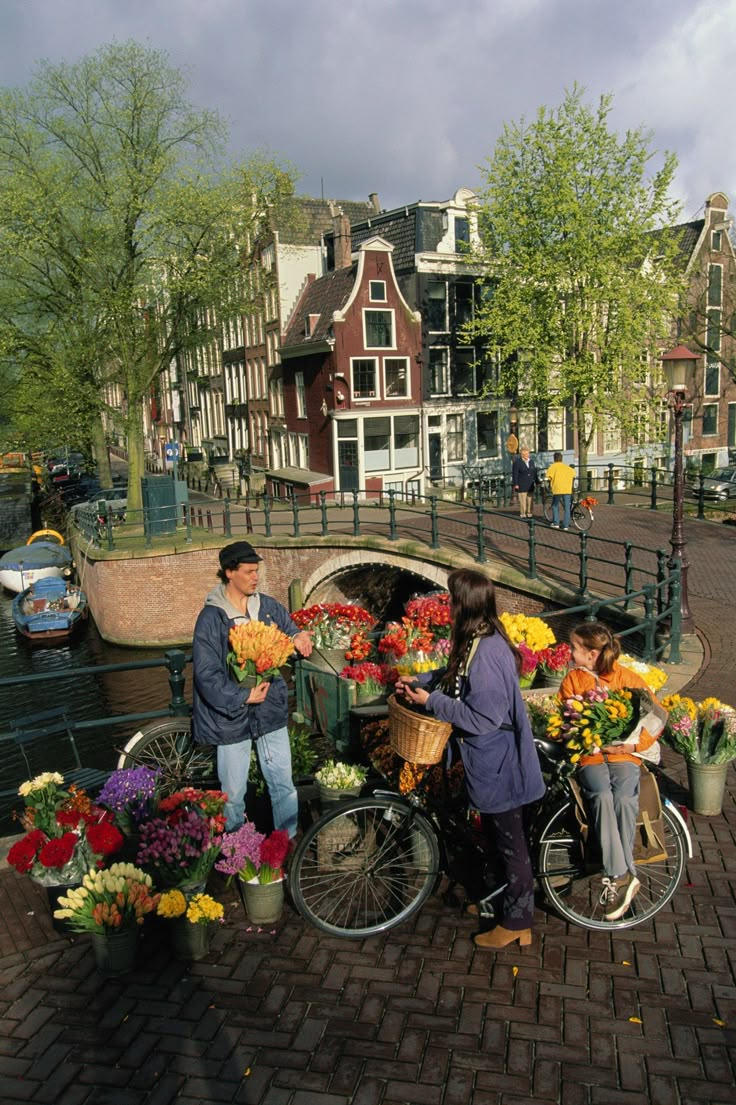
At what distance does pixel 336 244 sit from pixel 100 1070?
99.1 feet

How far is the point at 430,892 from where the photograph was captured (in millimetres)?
4203

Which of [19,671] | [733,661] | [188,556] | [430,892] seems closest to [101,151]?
[188,556]

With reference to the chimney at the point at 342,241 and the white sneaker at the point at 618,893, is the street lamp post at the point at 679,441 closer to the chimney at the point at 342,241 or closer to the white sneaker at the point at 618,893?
the white sneaker at the point at 618,893

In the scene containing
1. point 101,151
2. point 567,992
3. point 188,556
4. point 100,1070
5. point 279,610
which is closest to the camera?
point 100,1070

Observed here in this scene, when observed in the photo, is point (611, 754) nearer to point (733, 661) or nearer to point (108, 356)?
point (733, 661)

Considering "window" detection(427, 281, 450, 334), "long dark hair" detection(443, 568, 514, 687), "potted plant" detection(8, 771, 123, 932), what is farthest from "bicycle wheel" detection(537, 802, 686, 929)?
"window" detection(427, 281, 450, 334)

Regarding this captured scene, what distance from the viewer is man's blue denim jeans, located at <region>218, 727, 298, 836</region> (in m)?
4.47

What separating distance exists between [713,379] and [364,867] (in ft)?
122

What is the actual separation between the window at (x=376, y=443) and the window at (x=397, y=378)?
0.97m

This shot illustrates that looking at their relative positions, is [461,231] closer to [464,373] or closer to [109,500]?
[464,373]

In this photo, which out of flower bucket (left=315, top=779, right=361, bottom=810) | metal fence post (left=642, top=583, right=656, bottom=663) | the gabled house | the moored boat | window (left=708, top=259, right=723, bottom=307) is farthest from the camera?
window (left=708, top=259, right=723, bottom=307)

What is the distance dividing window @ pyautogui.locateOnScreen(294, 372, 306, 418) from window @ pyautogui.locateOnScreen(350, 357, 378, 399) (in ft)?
9.72

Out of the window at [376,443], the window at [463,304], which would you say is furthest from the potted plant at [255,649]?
the window at [463,304]

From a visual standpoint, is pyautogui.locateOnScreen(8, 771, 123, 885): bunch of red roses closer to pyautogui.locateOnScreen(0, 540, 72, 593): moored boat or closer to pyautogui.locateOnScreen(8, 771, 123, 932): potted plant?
pyautogui.locateOnScreen(8, 771, 123, 932): potted plant
